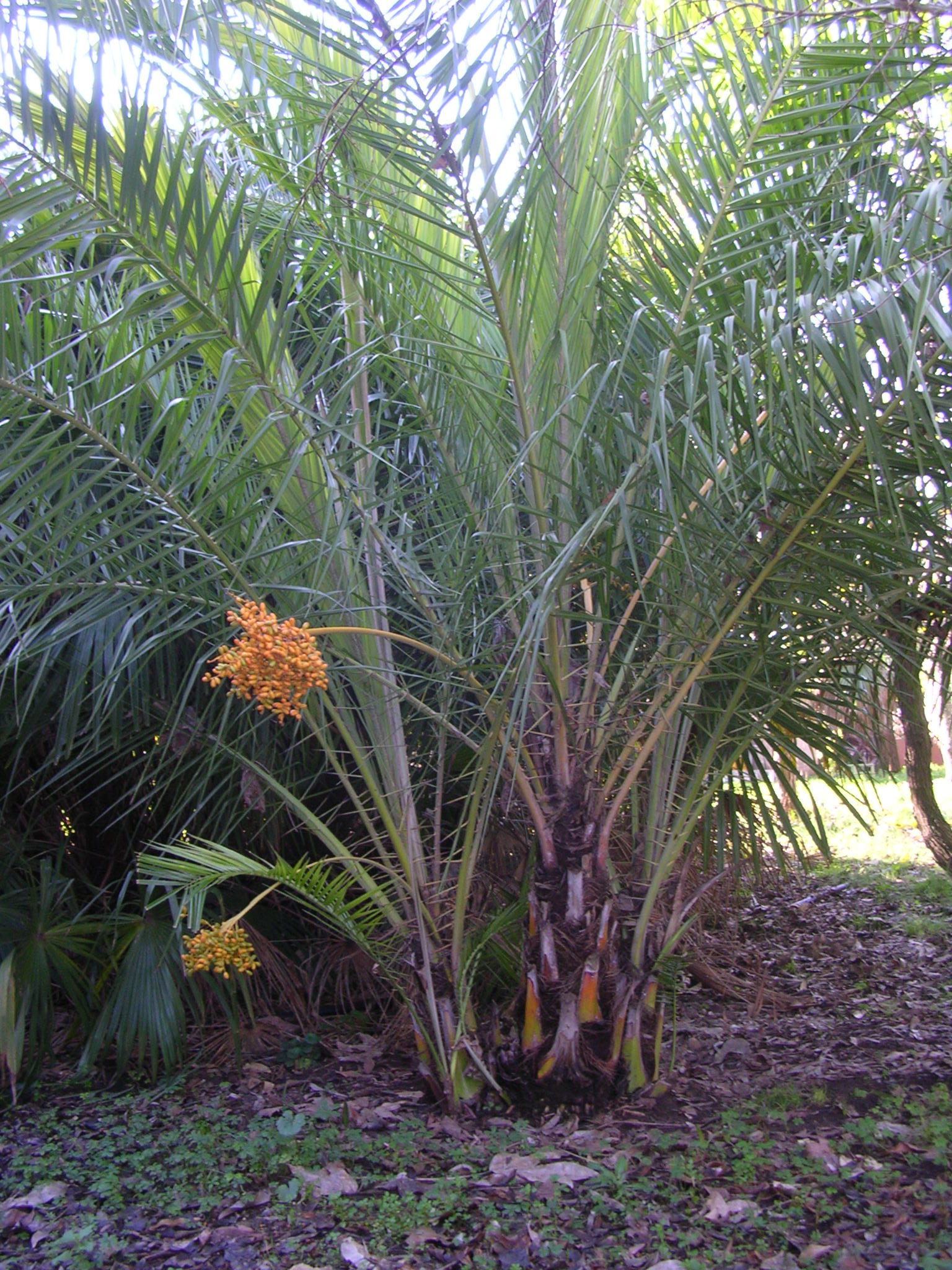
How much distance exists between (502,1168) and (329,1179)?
44cm

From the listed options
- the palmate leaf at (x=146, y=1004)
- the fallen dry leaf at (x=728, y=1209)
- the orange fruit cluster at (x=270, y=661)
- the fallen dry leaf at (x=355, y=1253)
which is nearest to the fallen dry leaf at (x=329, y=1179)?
the fallen dry leaf at (x=355, y=1253)

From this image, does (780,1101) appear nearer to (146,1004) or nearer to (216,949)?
(216,949)

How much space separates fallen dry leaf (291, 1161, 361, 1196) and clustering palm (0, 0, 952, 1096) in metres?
0.39

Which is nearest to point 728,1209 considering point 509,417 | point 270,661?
point 270,661

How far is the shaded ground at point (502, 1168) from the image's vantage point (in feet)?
6.98

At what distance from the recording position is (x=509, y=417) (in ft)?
8.25

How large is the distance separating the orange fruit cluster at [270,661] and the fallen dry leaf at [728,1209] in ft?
5.15

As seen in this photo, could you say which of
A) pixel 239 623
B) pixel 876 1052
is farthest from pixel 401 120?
pixel 876 1052

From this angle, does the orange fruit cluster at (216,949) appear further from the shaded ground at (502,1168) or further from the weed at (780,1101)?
the weed at (780,1101)

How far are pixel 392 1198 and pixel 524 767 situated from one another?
1.13m

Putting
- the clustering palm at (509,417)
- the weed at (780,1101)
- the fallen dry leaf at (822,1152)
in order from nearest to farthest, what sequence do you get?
1. the clustering palm at (509,417)
2. the fallen dry leaf at (822,1152)
3. the weed at (780,1101)

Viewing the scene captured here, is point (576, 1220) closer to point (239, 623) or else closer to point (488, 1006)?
point (488, 1006)

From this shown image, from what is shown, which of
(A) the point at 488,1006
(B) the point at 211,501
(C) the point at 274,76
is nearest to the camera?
(B) the point at 211,501

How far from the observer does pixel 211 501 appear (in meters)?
2.09
